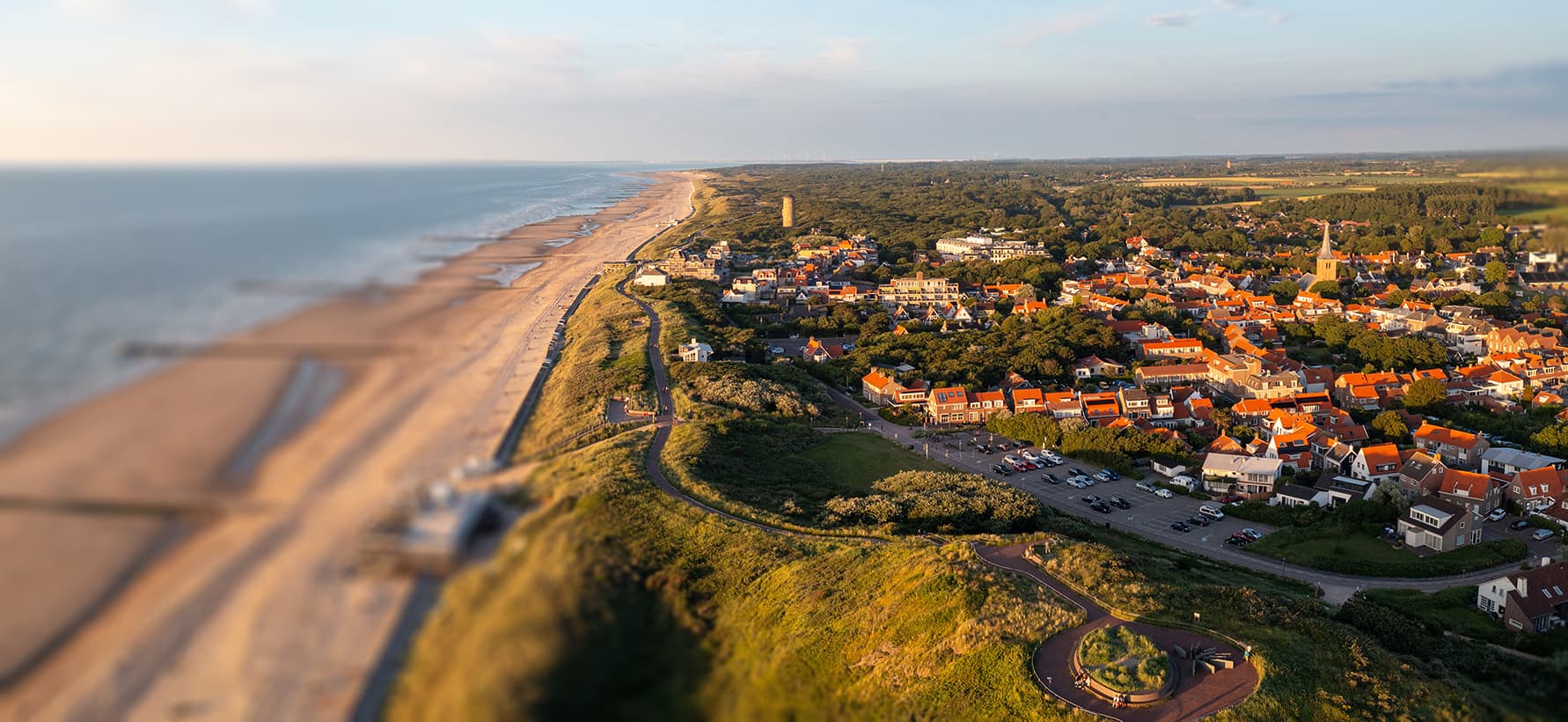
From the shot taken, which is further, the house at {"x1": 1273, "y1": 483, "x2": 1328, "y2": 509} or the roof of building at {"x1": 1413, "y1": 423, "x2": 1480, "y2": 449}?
the roof of building at {"x1": 1413, "y1": 423, "x2": 1480, "y2": 449}

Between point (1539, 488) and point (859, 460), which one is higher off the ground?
point (859, 460)

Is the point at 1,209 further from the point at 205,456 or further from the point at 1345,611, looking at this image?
the point at 1345,611

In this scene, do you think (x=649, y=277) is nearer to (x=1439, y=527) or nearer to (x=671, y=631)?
(x=1439, y=527)

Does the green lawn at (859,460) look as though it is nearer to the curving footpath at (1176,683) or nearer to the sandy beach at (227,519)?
the curving footpath at (1176,683)

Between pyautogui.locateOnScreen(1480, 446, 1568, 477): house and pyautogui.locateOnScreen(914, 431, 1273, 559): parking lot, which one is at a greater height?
pyautogui.locateOnScreen(1480, 446, 1568, 477): house

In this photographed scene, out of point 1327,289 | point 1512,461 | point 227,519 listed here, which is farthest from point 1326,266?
point 227,519

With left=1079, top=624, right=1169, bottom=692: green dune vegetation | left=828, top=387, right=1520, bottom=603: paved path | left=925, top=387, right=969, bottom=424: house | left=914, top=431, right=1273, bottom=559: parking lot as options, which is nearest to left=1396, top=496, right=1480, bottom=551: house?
left=828, top=387, right=1520, bottom=603: paved path

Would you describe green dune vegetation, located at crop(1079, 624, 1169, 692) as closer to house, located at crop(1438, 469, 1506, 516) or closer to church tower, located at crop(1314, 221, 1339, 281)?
house, located at crop(1438, 469, 1506, 516)
